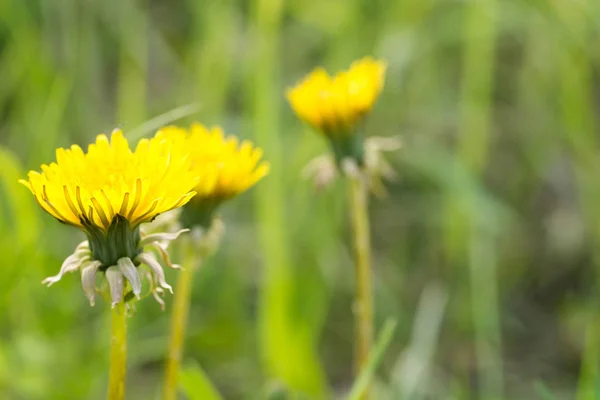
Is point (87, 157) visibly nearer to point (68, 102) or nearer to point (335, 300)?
point (335, 300)

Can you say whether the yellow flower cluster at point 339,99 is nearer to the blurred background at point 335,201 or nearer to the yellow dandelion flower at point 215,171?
the yellow dandelion flower at point 215,171

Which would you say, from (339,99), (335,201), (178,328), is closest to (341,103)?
(339,99)

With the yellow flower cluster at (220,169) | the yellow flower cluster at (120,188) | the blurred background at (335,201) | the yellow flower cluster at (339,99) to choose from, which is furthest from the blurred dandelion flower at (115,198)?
the blurred background at (335,201)

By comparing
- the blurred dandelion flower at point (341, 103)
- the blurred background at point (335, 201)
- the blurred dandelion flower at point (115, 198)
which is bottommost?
the blurred background at point (335, 201)

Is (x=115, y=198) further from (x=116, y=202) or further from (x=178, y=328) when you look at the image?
(x=178, y=328)

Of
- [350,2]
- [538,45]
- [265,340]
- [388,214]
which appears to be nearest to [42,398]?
[265,340]

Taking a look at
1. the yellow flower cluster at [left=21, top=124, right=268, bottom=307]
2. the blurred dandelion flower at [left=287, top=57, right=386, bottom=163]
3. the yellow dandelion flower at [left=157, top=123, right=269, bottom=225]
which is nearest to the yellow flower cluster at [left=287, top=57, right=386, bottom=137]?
the blurred dandelion flower at [left=287, top=57, right=386, bottom=163]

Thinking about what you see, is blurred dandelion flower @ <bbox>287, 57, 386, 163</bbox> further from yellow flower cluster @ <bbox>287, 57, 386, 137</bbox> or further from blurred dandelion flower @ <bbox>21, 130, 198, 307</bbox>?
blurred dandelion flower @ <bbox>21, 130, 198, 307</bbox>
